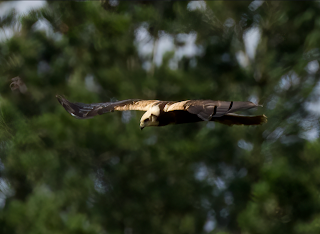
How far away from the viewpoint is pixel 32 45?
22.7ft

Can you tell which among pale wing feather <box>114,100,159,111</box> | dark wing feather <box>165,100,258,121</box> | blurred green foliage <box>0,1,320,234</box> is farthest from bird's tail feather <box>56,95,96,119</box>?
blurred green foliage <box>0,1,320,234</box>

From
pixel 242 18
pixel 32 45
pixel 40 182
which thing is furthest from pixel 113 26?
pixel 40 182

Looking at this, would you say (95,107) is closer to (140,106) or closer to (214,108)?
(140,106)

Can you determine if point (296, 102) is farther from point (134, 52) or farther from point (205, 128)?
point (134, 52)

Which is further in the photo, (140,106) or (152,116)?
(140,106)

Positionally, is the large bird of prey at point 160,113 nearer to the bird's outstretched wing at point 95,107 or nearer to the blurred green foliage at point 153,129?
the bird's outstretched wing at point 95,107

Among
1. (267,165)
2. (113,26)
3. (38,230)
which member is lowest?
(38,230)

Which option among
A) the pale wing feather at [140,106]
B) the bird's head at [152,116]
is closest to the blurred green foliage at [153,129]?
the pale wing feather at [140,106]

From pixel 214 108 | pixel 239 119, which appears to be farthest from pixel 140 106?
pixel 214 108

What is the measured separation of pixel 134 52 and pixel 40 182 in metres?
3.30

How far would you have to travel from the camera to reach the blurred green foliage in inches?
259

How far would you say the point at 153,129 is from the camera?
23.5 feet

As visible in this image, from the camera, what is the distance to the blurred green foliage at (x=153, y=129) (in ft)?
21.6

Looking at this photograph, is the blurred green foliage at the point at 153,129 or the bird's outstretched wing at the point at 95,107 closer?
the bird's outstretched wing at the point at 95,107
